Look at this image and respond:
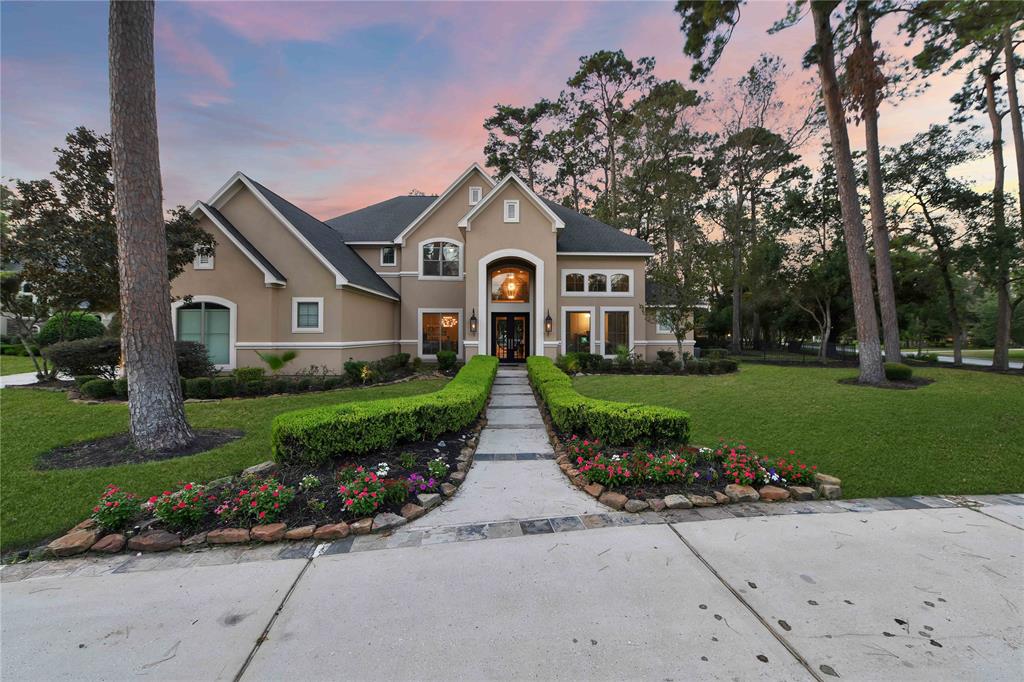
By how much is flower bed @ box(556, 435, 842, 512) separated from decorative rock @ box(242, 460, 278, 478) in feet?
12.8

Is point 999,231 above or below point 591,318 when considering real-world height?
above

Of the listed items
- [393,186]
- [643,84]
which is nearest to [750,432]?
[393,186]

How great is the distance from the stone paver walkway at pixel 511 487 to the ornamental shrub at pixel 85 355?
11.3m

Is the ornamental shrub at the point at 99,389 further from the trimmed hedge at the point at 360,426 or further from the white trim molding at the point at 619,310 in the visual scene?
the white trim molding at the point at 619,310

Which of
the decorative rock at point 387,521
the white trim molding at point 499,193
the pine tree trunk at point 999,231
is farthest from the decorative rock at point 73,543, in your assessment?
the pine tree trunk at point 999,231

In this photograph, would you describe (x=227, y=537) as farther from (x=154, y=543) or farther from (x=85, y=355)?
(x=85, y=355)

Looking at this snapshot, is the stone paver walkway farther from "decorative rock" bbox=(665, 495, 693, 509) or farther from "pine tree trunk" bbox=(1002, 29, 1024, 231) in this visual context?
"pine tree trunk" bbox=(1002, 29, 1024, 231)

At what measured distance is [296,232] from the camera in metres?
13.0

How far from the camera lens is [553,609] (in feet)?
8.41

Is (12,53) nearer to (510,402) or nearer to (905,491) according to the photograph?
(510,402)

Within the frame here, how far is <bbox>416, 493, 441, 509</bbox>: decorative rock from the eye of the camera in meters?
4.22

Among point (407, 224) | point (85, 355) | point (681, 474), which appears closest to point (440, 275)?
point (407, 224)

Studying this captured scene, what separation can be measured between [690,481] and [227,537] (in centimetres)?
482

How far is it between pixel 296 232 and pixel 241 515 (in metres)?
11.6
